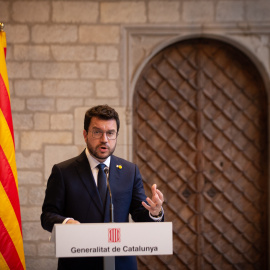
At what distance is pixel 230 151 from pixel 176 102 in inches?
27.7

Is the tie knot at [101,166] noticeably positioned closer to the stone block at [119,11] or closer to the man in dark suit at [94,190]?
the man in dark suit at [94,190]

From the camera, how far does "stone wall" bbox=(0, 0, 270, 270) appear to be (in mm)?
3781

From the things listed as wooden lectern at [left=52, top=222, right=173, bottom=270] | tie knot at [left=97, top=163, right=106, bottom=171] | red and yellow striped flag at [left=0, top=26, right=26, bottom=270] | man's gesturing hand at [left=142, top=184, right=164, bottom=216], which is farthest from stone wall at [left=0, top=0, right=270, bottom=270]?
wooden lectern at [left=52, top=222, right=173, bottom=270]

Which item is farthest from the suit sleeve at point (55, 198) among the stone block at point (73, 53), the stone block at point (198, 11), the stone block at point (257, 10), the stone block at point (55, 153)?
the stone block at point (257, 10)

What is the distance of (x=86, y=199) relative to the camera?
6.36ft

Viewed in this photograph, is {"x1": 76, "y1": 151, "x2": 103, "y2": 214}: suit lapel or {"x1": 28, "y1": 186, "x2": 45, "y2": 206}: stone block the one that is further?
{"x1": 28, "y1": 186, "x2": 45, "y2": 206}: stone block

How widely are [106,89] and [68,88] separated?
1.13 feet

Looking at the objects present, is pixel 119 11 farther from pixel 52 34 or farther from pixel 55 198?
pixel 55 198

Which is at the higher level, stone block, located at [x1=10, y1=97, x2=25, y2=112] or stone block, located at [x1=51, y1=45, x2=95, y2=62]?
stone block, located at [x1=51, y1=45, x2=95, y2=62]

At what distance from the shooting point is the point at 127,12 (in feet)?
12.5

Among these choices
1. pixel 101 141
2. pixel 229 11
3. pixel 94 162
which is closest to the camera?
pixel 101 141

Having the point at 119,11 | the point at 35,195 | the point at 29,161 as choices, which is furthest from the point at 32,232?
the point at 119,11

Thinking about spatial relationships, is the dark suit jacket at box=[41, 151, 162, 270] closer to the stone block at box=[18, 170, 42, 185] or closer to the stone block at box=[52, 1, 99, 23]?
the stone block at box=[18, 170, 42, 185]

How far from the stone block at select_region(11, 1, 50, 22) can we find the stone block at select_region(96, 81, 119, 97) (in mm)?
765
